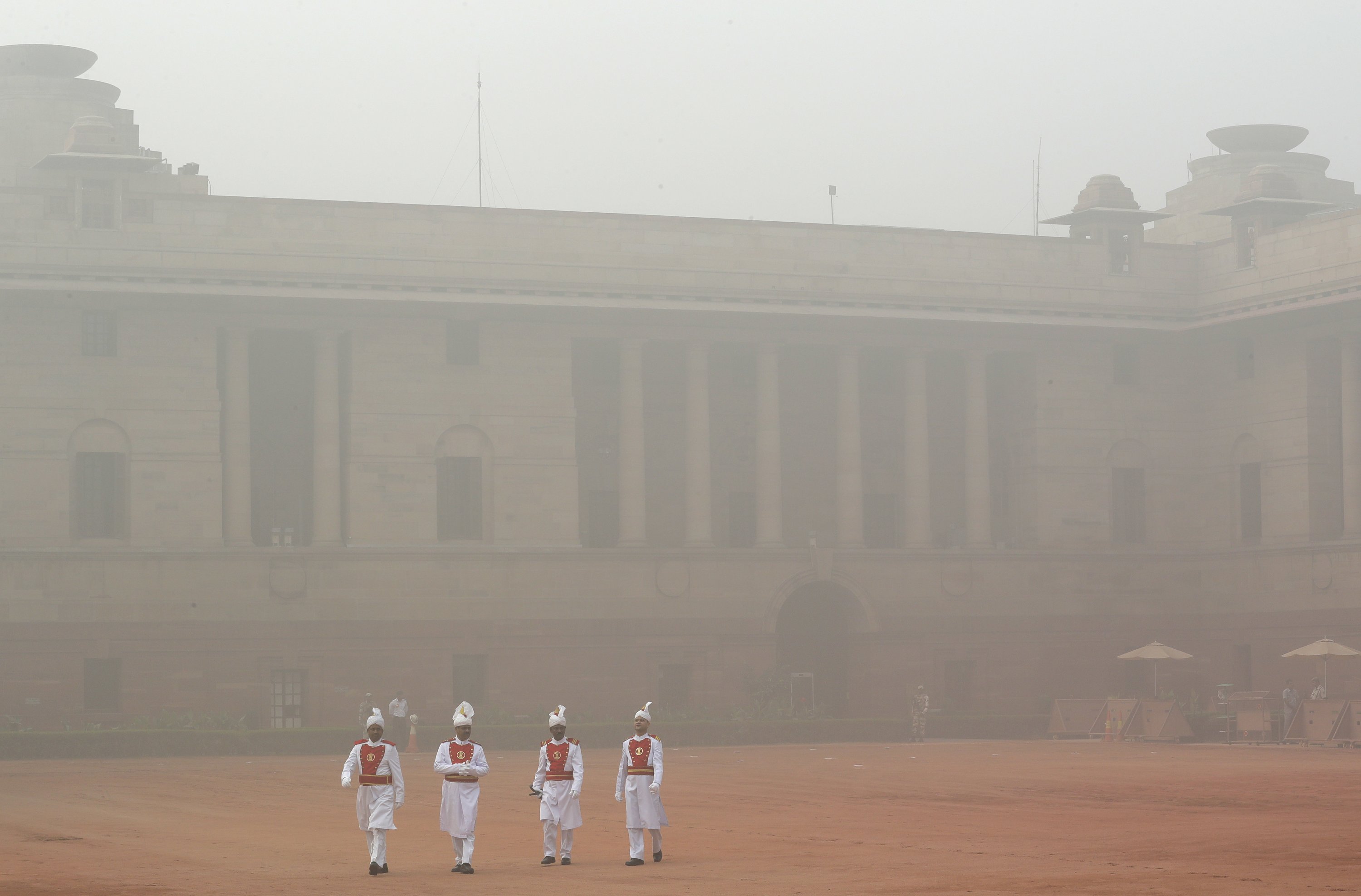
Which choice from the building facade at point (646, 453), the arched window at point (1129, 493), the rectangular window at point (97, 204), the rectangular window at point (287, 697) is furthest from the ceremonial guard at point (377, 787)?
the arched window at point (1129, 493)

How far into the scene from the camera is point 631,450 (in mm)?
58594

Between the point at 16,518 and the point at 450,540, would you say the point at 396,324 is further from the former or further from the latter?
the point at 16,518

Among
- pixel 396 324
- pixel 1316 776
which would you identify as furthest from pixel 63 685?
pixel 1316 776

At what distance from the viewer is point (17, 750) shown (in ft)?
148

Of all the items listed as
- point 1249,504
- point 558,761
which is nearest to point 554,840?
point 558,761

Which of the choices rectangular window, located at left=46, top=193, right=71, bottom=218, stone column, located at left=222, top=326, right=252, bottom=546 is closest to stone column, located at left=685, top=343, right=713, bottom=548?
stone column, located at left=222, top=326, right=252, bottom=546

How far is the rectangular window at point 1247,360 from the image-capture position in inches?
2410

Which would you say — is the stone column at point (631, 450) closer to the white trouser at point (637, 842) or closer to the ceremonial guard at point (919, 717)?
the ceremonial guard at point (919, 717)

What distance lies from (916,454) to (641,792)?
38.3m

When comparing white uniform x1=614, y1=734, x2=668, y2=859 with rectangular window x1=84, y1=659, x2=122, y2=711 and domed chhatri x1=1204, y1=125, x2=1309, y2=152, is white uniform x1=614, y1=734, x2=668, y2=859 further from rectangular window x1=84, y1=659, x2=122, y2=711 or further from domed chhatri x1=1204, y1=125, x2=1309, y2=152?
domed chhatri x1=1204, y1=125, x2=1309, y2=152

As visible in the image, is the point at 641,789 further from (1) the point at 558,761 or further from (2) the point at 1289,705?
(2) the point at 1289,705

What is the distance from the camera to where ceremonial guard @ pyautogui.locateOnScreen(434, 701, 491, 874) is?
75.3 ft

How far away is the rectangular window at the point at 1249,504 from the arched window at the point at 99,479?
111ft

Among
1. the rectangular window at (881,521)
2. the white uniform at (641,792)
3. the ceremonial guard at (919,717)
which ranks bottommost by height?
the ceremonial guard at (919,717)
